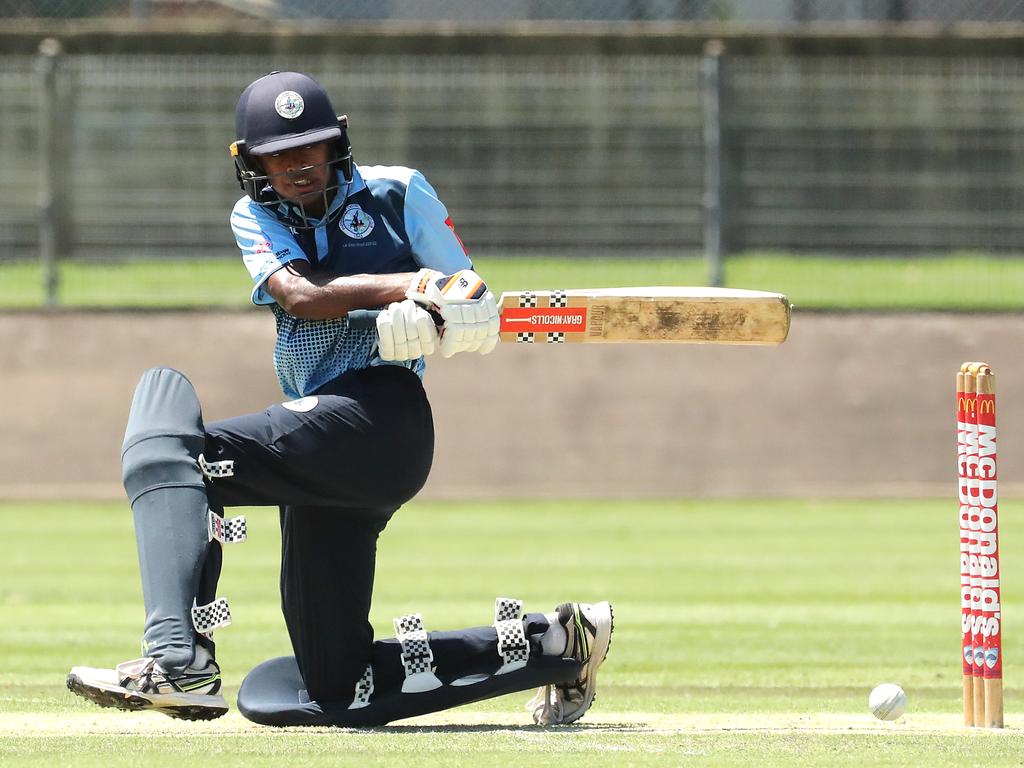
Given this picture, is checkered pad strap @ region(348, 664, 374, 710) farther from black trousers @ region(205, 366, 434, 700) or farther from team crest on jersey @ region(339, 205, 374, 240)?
team crest on jersey @ region(339, 205, 374, 240)

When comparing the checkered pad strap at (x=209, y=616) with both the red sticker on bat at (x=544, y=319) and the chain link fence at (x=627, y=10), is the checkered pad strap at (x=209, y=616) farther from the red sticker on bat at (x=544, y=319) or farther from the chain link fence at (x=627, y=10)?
the chain link fence at (x=627, y=10)

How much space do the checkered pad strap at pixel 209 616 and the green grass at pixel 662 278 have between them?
11757mm

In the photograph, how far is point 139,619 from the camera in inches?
350

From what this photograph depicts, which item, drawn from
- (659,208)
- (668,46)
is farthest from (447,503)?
(668,46)

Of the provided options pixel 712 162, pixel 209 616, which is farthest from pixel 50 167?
pixel 209 616

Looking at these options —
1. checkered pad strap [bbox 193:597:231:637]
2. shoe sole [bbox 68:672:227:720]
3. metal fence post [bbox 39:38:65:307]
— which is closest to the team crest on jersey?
checkered pad strap [bbox 193:597:231:637]

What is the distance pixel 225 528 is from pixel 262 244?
86 cm

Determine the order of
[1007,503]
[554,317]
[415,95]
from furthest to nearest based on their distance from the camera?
[415,95] → [1007,503] → [554,317]

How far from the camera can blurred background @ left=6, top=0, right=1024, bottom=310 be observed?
17.0m

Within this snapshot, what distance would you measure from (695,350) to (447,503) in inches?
101

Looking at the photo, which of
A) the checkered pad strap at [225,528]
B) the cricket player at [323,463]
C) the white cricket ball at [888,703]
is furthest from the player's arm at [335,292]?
the white cricket ball at [888,703]

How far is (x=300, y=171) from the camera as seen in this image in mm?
5270

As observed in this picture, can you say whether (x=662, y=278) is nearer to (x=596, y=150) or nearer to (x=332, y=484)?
(x=596, y=150)

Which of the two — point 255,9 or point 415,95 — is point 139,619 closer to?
point 415,95
